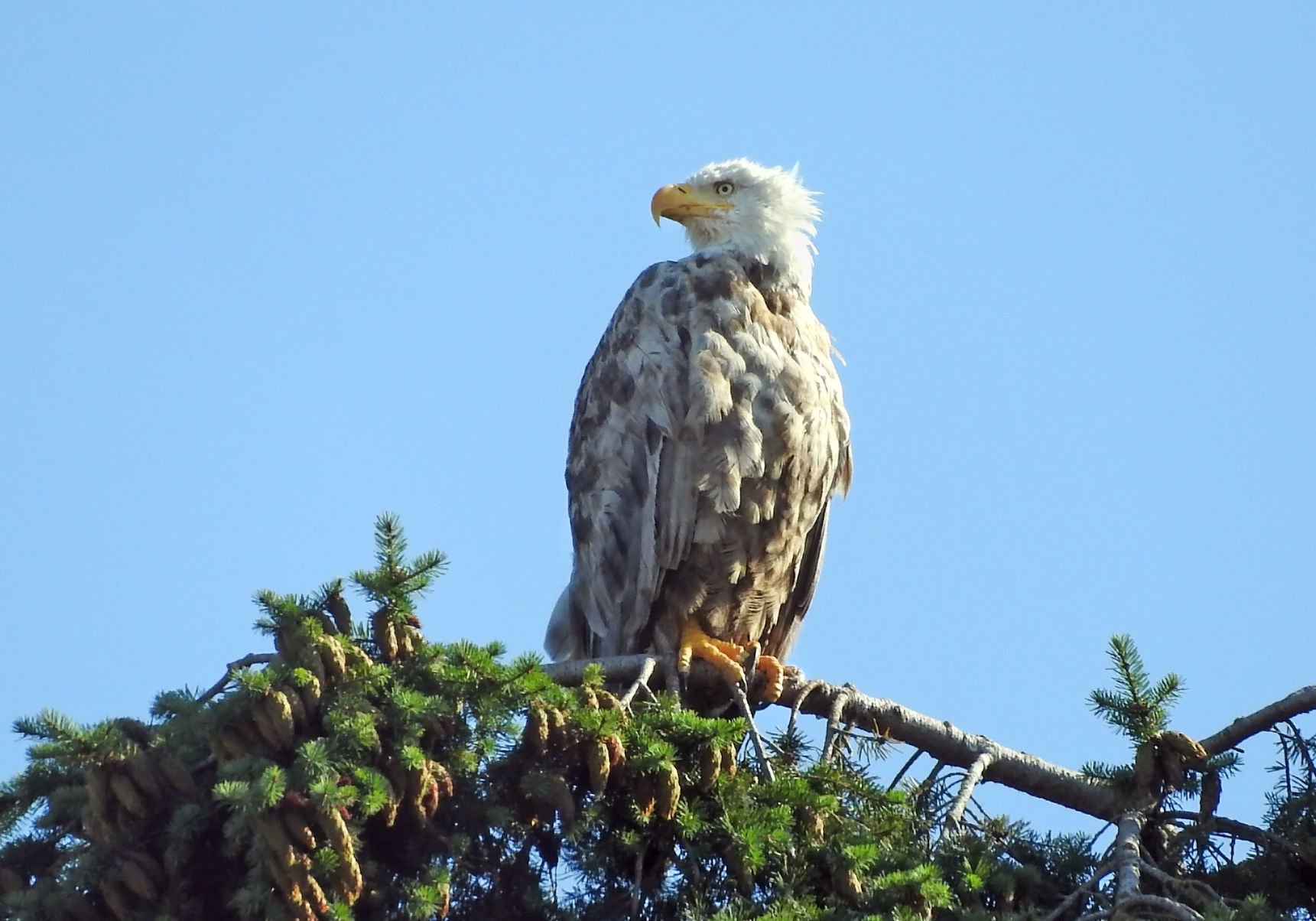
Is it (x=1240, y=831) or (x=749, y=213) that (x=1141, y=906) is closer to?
(x=1240, y=831)

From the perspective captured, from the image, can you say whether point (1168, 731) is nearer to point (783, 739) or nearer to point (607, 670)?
point (783, 739)

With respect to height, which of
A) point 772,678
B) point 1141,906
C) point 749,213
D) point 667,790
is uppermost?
point 749,213

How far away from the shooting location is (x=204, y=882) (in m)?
4.02

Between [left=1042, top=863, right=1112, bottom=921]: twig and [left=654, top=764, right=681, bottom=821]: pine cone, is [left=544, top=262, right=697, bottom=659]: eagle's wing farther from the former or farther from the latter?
[left=1042, top=863, right=1112, bottom=921]: twig

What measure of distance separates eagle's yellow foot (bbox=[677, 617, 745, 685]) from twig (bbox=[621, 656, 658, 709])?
0.48 meters

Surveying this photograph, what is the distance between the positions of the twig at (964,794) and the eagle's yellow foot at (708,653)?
121 cm

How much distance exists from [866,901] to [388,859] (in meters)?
1.13

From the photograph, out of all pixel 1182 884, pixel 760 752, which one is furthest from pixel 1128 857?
pixel 760 752

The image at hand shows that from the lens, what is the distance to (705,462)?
6805mm

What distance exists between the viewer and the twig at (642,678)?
5.23m

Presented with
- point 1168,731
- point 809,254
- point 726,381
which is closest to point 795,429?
point 726,381

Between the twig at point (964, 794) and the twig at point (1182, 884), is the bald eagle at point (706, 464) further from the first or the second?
the twig at point (1182, 884)

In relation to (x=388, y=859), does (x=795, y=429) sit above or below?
above

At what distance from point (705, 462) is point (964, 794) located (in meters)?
2.08
